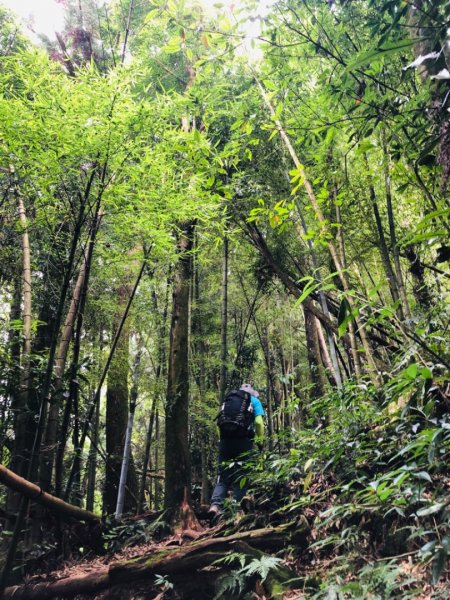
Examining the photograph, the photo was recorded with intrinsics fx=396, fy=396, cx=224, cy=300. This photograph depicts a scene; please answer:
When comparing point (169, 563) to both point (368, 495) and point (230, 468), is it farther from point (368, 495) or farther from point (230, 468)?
point (368, 495)

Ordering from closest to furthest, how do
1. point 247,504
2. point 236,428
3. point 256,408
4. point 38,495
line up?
1. point 38,495
2. point 247,504
3. point 236,428
4. point 256,408

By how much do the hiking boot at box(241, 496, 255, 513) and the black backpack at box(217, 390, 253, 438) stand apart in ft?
2.48

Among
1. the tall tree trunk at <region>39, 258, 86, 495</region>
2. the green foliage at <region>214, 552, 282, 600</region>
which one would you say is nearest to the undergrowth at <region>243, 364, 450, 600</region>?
the green foliage at <region>214, 552, 282, 600</region>

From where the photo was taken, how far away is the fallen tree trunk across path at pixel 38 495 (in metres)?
2.87

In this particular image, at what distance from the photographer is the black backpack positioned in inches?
167

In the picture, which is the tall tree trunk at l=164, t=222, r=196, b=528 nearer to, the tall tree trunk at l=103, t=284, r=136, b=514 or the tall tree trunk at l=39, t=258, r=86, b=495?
the tall tree trunk at l=39, t=258, r=86, b=495

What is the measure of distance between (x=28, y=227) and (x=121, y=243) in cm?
83

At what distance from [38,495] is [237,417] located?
199 cm

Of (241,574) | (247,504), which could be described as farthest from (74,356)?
(241,574)

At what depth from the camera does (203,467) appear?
263 inches

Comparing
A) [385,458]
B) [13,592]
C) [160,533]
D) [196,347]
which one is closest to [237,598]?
[385,458]

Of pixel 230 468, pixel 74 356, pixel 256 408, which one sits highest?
pixel 74 356

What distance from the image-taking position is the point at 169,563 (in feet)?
9.69

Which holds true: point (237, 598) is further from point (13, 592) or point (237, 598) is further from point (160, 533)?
point (13, 592)
